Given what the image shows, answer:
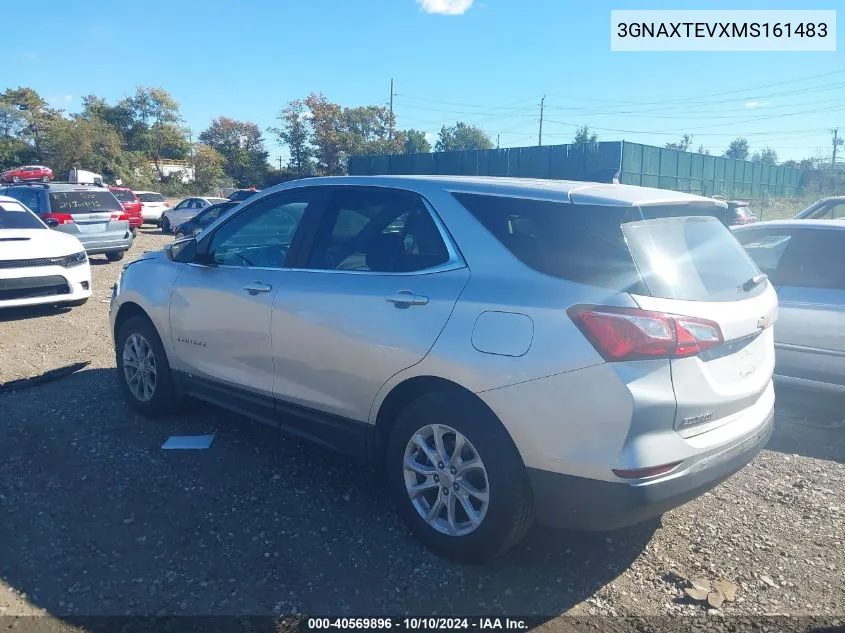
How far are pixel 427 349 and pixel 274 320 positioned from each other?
1.21 meters

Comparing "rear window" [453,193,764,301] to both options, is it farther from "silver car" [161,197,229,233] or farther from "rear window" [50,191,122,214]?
"silver car" [161,197,229,233]

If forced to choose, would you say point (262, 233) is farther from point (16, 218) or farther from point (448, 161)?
point (448, 161)

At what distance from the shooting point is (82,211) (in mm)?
13805

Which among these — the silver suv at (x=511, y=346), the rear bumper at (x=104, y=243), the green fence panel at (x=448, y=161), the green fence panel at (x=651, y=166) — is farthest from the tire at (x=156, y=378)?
the green fence panel at (x=651, y=166)

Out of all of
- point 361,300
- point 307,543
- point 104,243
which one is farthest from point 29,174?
point 307,543

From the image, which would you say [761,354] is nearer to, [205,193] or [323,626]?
[323,626]

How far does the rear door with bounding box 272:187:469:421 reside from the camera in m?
3.34

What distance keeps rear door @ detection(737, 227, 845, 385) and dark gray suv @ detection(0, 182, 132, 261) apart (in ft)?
39.3

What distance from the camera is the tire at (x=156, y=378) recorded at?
5.00 meters

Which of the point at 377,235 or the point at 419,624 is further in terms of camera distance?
the point at 377,235

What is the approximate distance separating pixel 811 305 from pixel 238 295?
4262 mm

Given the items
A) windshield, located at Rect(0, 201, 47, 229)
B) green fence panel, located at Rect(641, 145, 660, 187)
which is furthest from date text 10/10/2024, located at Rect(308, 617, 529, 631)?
green fence panel, located at Rect(641, 145, 660, 187)

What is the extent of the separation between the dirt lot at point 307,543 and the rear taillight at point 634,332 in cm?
116

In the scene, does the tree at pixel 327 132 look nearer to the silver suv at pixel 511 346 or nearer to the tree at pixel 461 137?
the tree at pixel 461 137
